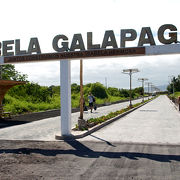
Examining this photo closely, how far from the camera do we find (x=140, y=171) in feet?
21.2

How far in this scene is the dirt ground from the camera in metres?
6.22

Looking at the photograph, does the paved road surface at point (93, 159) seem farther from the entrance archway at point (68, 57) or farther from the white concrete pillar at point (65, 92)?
the entrance archway at point (68, 57)

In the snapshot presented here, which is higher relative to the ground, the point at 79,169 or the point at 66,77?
the point at 66,77

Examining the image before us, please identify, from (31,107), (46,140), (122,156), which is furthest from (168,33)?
(31,107)

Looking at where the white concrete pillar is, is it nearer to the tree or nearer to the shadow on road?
the shadow on road

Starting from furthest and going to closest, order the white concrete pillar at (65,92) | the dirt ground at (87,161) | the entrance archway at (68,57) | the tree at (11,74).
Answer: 1. the tree at (11,74)
2. the white concrete pillar at (65,92)
3. the entrance archway at (68,57)
4. the dirt ground at (87,161)

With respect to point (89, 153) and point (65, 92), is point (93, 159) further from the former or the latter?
point (65, 92)

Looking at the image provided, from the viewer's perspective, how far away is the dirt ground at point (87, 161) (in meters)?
6.22

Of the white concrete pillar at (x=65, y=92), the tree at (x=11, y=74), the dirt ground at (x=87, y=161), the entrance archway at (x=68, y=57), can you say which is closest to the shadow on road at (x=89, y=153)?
the dirt ground at (x=87, y=161)

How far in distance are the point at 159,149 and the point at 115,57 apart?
3.86m

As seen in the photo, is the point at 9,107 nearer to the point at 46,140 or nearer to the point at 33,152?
the point at 46,140

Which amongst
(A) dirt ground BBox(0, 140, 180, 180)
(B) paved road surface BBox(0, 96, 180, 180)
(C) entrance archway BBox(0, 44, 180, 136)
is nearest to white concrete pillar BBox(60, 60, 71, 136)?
(C) entrance archway BBox(0, 44, 180, 136)

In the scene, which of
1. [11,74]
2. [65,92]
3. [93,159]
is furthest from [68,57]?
[11,74]

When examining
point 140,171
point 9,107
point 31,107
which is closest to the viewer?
point 140,171
